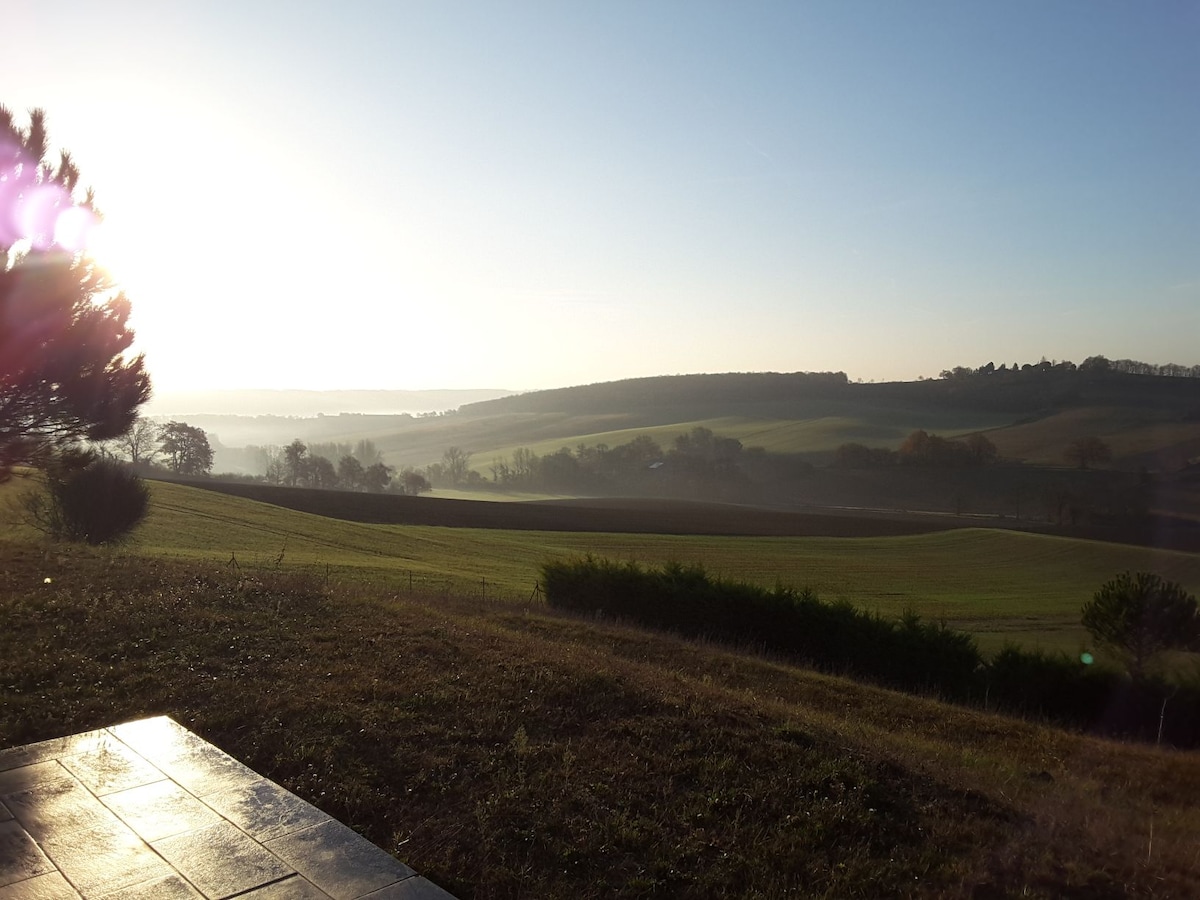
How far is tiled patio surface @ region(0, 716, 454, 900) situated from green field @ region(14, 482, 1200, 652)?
50.2 ft

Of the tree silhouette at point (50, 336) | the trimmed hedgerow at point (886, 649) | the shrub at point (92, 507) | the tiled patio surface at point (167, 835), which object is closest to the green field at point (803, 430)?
the trimmed hedgerow at point (886, 649)

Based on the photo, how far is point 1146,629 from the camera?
23.6 metres

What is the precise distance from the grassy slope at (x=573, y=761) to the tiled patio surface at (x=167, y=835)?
33 cm

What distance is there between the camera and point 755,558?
4800cm

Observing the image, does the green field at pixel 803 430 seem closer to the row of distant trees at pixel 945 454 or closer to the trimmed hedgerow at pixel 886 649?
the row of distant trees at pixel 945 454

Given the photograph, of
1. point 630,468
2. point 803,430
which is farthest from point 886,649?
point 803,430

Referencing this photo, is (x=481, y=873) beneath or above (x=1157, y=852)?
above

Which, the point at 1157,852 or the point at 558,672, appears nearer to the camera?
the point at 1157,852

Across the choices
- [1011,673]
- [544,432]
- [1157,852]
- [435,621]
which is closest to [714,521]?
[1011,673]

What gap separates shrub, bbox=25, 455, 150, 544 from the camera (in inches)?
1099

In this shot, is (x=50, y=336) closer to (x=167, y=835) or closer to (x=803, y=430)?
(x=167, y=835)

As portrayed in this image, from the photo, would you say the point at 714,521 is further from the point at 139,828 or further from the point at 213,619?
the point at 139,828

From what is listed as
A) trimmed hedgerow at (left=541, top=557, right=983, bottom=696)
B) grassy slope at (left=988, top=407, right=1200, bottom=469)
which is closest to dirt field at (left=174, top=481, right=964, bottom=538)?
grassy slope at (left=988, top=407, right=1200, bottom=469)

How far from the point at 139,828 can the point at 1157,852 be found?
7.36 m
